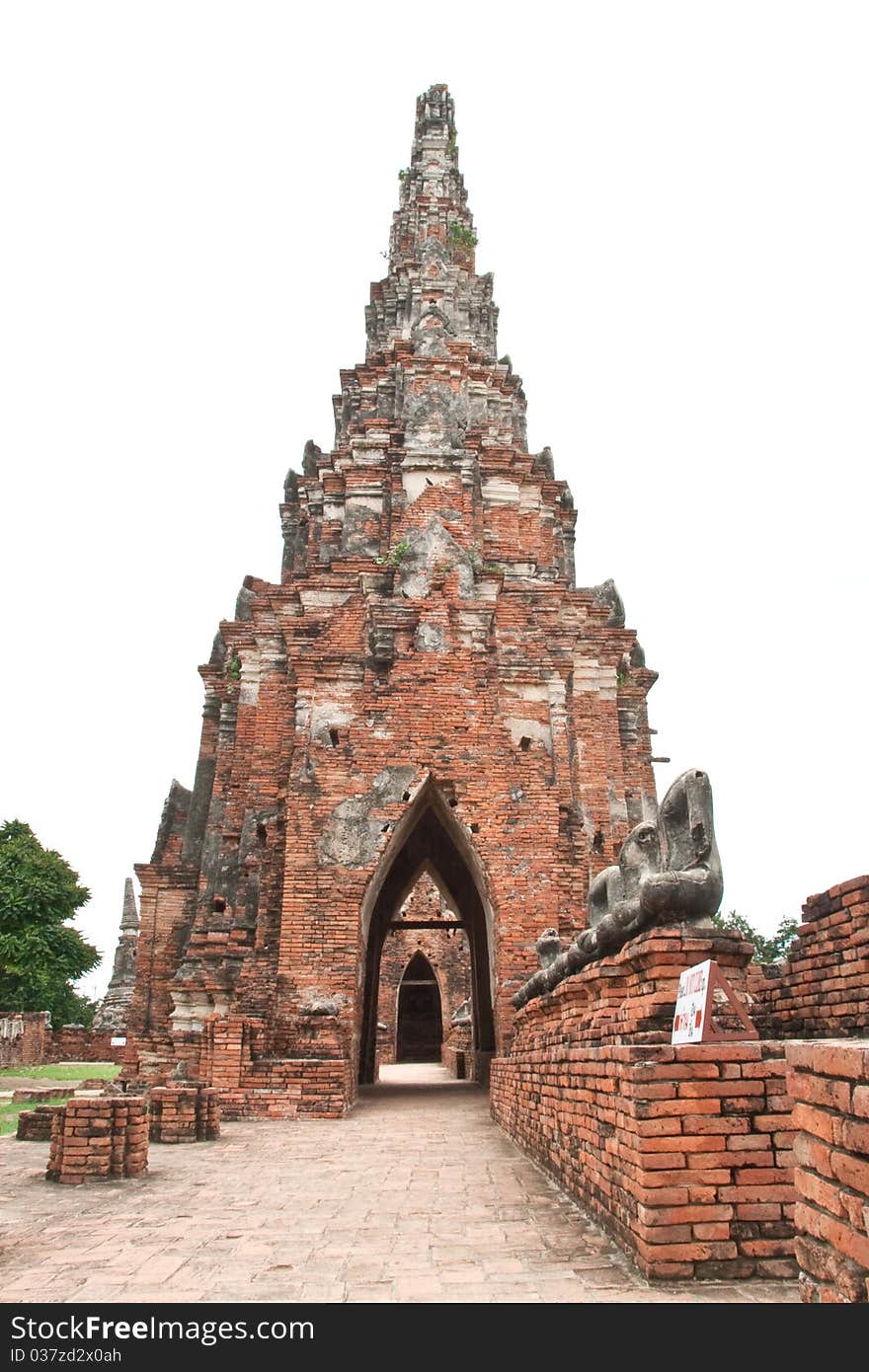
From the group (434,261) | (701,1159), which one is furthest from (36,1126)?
(434,261)

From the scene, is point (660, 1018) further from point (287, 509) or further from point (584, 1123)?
point (287, 509)

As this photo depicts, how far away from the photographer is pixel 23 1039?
23.6 m

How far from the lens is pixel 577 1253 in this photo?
3.92 m

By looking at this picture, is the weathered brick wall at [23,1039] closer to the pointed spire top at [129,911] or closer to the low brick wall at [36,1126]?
the pointed spire top at [129,911]

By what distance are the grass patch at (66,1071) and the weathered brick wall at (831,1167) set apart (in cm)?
1842

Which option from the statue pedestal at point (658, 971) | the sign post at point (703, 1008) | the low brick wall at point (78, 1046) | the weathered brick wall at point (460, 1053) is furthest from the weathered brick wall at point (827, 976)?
the low brick wall at point (78, 1046)

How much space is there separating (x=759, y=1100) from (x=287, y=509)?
16698 mm

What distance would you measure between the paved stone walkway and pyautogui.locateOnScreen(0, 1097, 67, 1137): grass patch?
2.87 m

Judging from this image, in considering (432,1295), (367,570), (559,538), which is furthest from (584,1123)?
(559,538)

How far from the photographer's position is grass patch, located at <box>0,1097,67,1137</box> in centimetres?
1012

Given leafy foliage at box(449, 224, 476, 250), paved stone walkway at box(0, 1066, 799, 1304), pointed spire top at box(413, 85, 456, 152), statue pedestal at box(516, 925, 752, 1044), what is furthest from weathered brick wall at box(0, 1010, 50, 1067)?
pointed spire top at box(413, 85, 456, 152)

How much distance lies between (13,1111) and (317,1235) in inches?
375

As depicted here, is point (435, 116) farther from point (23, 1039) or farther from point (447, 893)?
point (23, 1039)

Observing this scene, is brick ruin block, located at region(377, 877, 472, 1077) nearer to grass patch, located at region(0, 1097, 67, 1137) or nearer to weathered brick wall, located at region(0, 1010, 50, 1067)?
weathered brick wall, located at region(0, 1010, 50, 1067)
